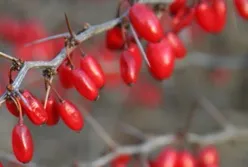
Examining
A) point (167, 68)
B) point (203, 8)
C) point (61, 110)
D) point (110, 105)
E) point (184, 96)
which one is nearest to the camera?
point (61, 110)

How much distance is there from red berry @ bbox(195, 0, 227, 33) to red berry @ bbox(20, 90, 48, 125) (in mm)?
681

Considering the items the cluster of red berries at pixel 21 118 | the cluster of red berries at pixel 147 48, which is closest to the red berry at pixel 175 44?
the cluster of red berries at pixel 147 48

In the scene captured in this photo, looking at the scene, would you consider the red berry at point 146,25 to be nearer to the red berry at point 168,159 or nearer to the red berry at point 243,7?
the red berry at point 243,7

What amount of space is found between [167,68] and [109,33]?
22 centimetres

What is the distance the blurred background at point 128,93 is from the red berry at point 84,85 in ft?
7.90

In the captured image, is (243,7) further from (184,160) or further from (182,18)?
(184,160)

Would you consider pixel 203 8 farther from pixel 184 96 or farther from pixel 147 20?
pixel 184 96

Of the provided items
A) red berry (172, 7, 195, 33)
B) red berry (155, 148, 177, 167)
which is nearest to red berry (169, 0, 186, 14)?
red berry (172, 7, 195, 33)

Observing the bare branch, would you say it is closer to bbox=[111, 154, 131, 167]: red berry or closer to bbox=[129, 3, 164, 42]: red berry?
bbox=[111, 154, 131, 167]: red berry

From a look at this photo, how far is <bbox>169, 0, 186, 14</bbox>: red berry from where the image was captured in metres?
1.96

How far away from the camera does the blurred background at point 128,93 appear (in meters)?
4.57

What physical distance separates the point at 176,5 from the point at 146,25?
30 centimetres

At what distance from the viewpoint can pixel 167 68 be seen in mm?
1784

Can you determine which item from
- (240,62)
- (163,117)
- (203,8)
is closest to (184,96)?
(163,117)
